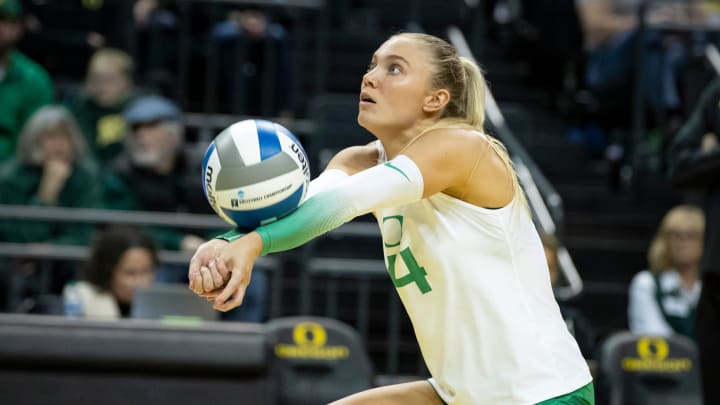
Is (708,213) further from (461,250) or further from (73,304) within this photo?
(73,304)

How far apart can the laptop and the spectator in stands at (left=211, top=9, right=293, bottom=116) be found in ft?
9.84

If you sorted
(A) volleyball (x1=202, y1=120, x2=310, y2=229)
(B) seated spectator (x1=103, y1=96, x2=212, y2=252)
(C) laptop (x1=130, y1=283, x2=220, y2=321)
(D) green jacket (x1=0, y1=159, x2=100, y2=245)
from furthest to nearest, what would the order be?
(B) seated spectator (x1=103, y1=96, x2=212, y2=252), (D) green jacket (x1=0, y1=159, x2=100, y2=245), (C) laptop (x1=130, y1=283, x2=220, y2=321), (A) volleyball (x1=202, y1=120, x2=310, y2=229)

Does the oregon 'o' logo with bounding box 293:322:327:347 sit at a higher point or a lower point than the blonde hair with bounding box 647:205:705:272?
lower

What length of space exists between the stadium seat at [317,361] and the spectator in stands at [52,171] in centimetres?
154

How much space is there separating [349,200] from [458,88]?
0.61 m

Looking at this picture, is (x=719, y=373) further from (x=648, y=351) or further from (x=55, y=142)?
(x=55, y=142)

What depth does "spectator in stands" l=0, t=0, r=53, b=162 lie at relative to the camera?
7.57 m

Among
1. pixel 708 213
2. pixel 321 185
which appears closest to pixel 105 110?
pixel 708 213

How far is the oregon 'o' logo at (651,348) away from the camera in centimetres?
625

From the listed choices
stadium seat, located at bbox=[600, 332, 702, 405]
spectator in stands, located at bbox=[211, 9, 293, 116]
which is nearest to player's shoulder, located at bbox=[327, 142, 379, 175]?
stadium seat, located at bbox=[600, 332, 702, 405]

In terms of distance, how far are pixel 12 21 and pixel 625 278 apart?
4.46 meters

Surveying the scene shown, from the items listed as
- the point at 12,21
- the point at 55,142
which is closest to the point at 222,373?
the point at 55,142

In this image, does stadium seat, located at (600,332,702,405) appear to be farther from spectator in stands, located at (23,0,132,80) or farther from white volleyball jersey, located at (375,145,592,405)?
spectator in stands, located at (23,0,132,80)

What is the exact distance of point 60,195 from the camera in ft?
22.9
